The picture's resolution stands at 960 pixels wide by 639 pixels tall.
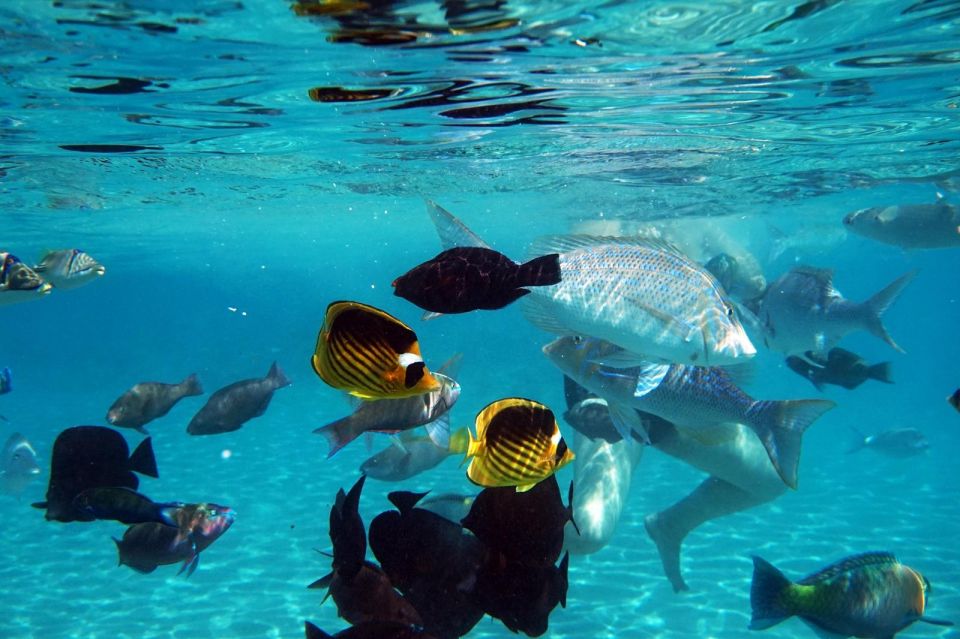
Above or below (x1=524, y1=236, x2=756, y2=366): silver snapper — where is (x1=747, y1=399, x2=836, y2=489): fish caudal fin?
below

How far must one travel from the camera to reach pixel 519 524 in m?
2.12

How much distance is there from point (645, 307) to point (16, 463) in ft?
35.1

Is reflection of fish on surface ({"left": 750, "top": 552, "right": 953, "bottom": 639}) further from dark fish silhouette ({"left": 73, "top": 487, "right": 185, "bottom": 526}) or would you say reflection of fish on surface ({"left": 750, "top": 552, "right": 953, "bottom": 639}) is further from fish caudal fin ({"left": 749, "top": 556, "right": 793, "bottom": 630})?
dark fish silhouette ({"left": 73, "top": 487, "right": 185, "bottom": 526})

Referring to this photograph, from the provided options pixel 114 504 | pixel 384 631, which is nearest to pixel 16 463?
pixel 114 504

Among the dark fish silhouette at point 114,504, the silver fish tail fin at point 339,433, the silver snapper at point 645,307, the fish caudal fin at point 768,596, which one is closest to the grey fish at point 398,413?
the silver fish tail fin at point 339,433

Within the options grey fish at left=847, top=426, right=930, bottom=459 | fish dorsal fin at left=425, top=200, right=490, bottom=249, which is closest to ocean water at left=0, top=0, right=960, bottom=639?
grey fish at left=847, top=426, right=930, bottom=459

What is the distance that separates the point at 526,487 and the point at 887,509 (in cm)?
2126

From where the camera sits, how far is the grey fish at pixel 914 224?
30.1ft

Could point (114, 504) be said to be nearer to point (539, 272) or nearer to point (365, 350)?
point (365, 350)

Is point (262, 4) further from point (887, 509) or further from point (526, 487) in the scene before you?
point (887, 509)

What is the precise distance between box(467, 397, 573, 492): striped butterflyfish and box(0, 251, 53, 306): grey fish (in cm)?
547

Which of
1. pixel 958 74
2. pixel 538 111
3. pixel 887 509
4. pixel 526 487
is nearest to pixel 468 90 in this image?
pixel 538 111

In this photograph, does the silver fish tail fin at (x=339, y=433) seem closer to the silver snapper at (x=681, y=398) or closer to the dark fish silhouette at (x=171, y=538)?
the dark fish silhouette at (x=171, y=538)

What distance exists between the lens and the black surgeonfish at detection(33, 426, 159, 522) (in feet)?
9.68
